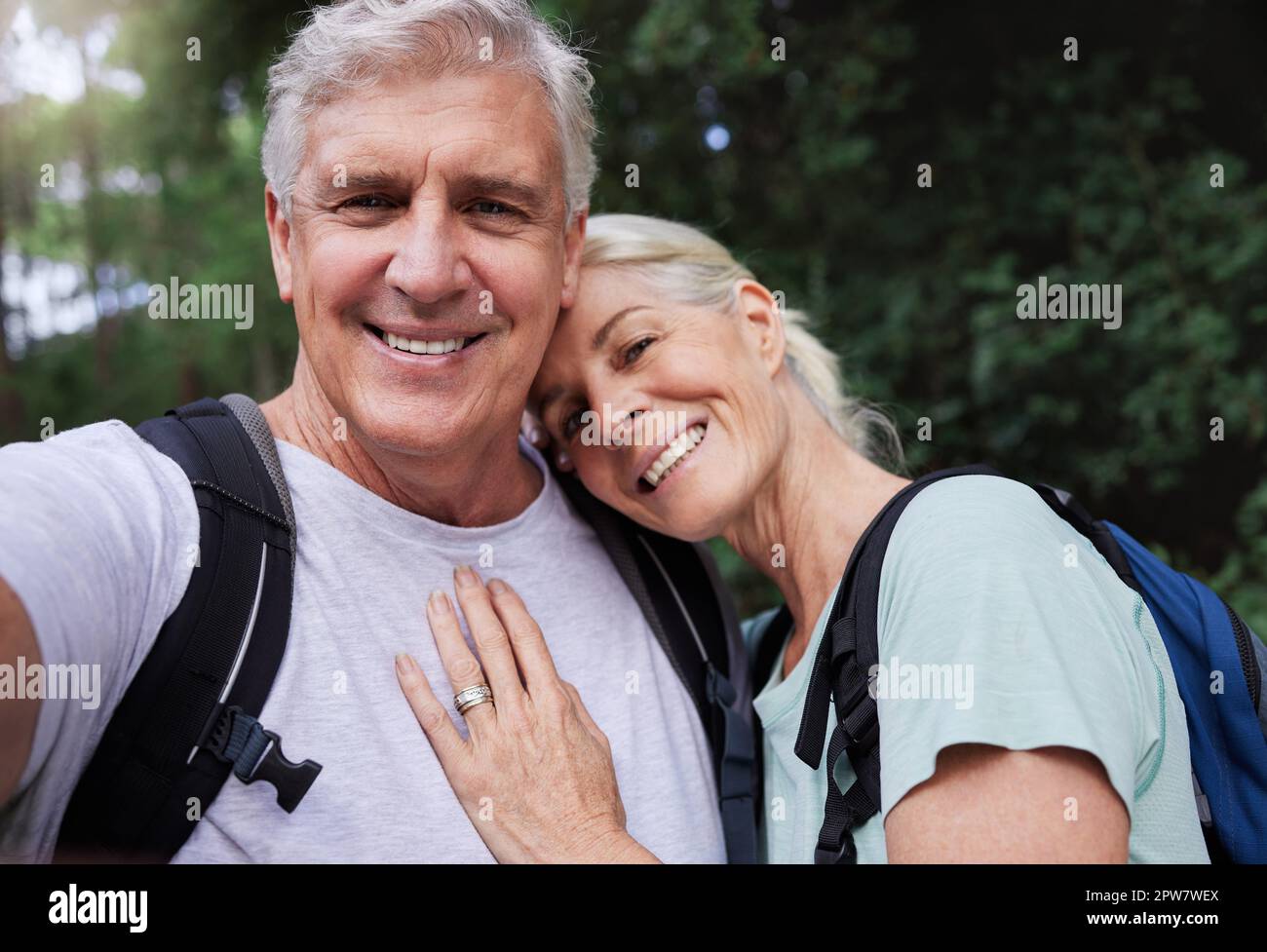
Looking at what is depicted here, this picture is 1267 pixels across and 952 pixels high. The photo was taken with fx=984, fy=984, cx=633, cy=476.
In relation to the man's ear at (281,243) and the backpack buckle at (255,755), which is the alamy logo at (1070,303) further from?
the backpack buckle at (255,755)

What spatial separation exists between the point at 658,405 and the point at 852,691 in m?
0.78

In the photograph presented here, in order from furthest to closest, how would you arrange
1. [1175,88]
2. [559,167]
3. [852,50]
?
1. [852,50]
2. [1175,88]
3. [559,167]

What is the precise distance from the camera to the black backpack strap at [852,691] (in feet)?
4.93

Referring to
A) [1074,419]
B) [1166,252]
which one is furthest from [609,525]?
[1166,252]

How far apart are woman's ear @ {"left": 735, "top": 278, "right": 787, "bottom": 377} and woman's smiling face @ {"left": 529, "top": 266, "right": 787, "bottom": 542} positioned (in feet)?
0.24

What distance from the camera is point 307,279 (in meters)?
1.73

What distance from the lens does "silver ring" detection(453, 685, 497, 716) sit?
1.67m

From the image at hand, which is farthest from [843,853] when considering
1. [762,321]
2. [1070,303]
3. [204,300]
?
[204,300]

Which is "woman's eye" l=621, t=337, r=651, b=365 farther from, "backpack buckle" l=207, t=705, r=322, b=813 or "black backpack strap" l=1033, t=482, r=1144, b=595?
"backpack buckle" l=207, t=705, r=322, b=813

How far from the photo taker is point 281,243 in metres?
1.86

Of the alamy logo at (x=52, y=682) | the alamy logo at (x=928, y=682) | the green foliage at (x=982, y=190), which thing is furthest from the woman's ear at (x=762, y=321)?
the green foliage at (x=982, y=190)

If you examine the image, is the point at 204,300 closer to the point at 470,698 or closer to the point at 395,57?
the point at 395,57

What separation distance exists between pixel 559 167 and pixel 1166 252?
11.1 ft

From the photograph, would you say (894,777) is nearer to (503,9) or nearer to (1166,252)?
(503,9)
